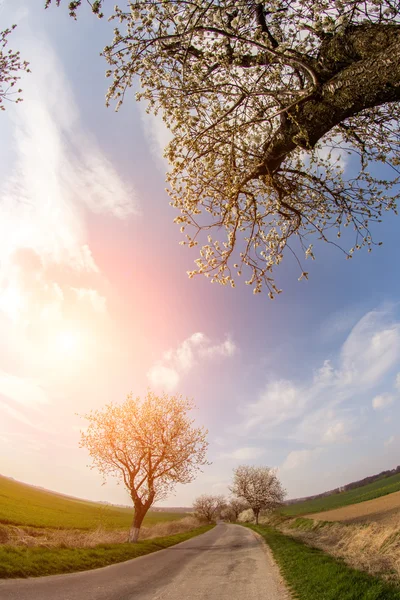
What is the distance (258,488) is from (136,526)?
46.3m

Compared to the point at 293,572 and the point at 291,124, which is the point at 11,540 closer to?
the point at 293,572

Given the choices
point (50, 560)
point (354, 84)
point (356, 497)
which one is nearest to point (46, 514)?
point (50, 560)

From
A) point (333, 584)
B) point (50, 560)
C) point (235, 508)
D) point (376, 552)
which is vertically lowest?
point (235, 508)

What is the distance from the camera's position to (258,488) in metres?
61.8

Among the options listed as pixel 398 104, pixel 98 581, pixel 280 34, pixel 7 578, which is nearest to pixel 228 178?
pixel 280 34

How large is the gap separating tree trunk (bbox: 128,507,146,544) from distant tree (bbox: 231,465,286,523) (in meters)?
44.0

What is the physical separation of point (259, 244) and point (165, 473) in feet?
85.3

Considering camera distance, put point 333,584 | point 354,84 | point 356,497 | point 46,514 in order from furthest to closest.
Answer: point 356,497 → point 46,514 → point 333,584 → point 354,84

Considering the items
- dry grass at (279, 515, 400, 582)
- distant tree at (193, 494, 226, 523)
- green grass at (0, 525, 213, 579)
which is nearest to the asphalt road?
green grass at (0, 525, 213, 579)

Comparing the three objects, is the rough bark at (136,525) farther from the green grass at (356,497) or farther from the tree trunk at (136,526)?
the green grass at (356,497)

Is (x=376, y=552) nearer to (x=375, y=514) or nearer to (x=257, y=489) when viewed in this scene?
(x=375, y=514)

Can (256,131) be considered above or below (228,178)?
Answer: above

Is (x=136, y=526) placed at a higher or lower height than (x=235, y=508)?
higher

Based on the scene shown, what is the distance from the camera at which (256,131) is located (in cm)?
697
